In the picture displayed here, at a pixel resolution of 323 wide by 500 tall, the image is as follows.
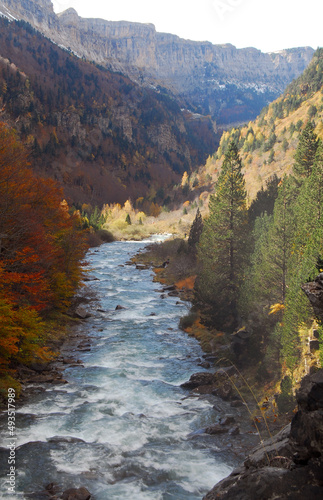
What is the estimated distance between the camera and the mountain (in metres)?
94.9

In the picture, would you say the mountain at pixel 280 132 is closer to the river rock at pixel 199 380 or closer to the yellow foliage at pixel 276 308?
the yellow foliage at pixel 276 308

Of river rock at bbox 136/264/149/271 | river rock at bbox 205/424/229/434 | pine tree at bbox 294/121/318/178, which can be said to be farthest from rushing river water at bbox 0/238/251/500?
river rock at bbox 136/264/149/271

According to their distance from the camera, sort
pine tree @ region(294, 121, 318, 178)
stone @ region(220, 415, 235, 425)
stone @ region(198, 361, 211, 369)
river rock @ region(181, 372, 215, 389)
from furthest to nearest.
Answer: pine tree @ region(294, 121, 318, 178)
stone @ region(198, 361, 211, 369)
river rock @ region(181, 372, 215, 389)
stone @ region(220, 415, 235, 425)

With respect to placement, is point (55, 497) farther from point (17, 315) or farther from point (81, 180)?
point (81, 180)

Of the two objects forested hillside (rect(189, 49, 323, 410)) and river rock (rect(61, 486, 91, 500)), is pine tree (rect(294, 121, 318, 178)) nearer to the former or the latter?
forested hillside (rect(189, 49, 323, 410))

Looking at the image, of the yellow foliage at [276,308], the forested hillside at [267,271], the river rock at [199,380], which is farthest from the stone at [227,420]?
the yellow foliage at [276,308]

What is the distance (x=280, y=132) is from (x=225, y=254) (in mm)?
94749

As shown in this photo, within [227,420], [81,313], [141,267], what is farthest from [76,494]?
[141,267]

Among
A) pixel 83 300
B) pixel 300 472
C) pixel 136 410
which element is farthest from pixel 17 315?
pixel 83 300

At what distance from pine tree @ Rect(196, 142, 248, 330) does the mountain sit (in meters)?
56.5

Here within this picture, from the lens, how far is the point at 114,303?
Result: 37781mm

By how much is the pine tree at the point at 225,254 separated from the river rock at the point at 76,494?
18.7m

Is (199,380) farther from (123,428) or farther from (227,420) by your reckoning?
(123,428)

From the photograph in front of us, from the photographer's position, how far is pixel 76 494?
36.1 feet
